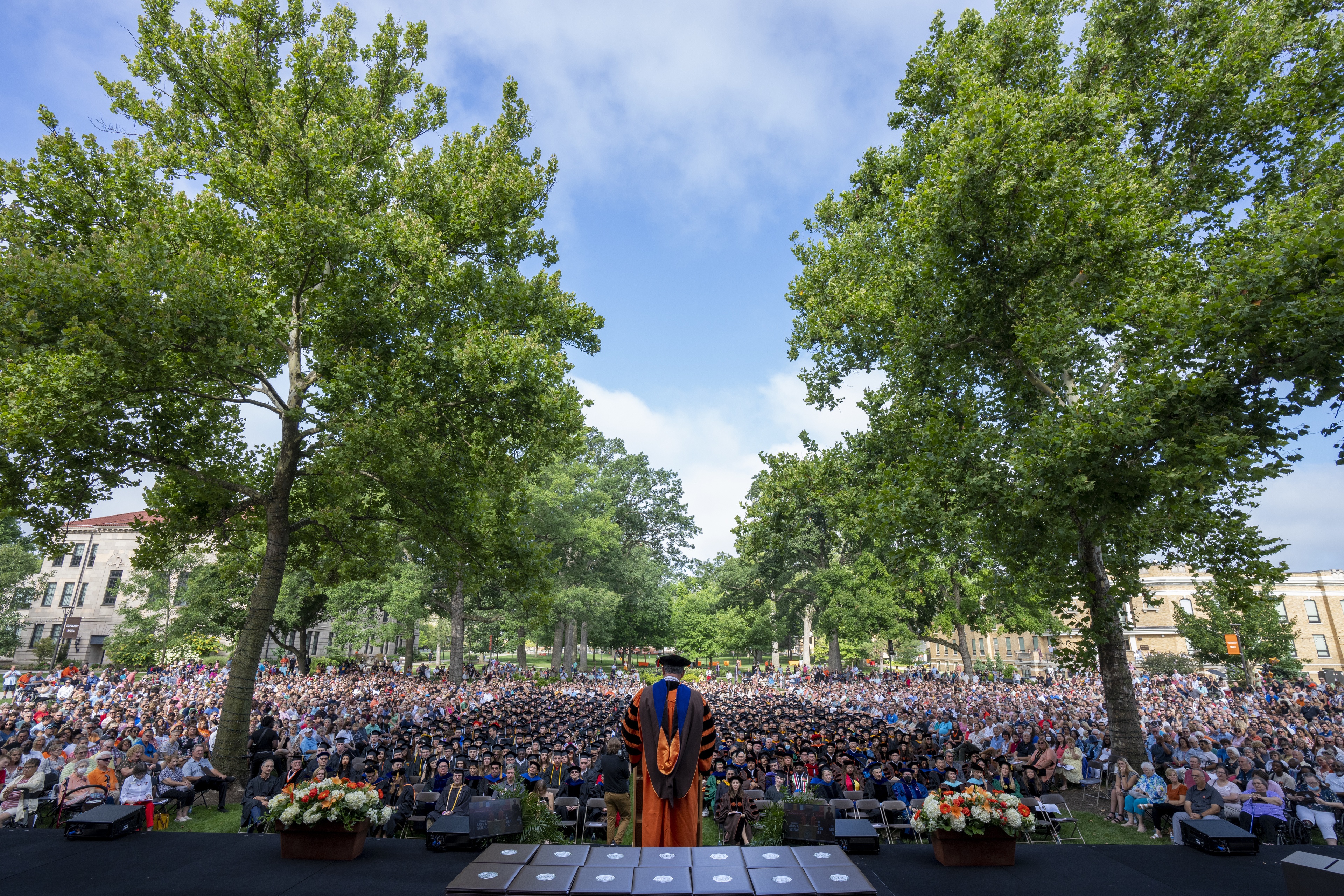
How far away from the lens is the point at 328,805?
21.7ft

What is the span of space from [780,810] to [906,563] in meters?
10.6

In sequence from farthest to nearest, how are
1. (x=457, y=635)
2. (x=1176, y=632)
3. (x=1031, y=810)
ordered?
(x=1176, y=632) < (x=457, y=635) < (x=1031, y=810)

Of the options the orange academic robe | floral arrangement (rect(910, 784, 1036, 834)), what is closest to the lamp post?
floral arrangement (rect(910, 784, 1036, 834))

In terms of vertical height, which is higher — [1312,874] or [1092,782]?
[1312,874]

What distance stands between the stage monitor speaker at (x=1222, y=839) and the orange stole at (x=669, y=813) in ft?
18.1

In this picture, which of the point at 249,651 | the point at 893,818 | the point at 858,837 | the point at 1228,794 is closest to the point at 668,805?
the point at 858,837

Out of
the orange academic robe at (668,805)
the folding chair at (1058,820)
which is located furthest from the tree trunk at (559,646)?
the orange academic robe at (668,805)

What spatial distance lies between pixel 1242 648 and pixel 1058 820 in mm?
44213

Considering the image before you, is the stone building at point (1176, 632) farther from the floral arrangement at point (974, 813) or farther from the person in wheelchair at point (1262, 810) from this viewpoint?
the floral arrangement at point (974, 813)

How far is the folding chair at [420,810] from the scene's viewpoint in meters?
10.1

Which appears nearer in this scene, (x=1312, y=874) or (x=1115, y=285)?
(x=1312, y=874)

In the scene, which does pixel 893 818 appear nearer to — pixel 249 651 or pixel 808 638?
pixel 249 651

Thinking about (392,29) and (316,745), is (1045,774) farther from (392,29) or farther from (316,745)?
(392,29)

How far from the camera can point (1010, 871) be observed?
650cm
